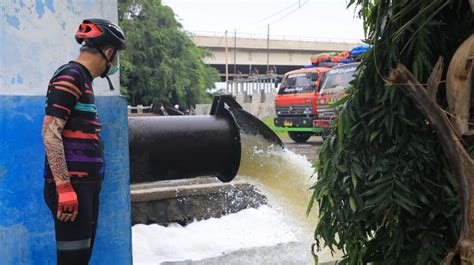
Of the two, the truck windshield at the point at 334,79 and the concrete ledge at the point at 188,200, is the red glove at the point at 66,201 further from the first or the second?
the truck windshield at the point at 334,79

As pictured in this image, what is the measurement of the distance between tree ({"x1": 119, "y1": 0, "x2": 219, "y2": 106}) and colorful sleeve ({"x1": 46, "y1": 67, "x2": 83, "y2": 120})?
2389 cm

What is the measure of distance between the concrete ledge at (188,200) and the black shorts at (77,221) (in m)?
2.44

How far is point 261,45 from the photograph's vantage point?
4462 cm

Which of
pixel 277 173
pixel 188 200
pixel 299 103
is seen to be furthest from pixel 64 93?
pixel 299 103

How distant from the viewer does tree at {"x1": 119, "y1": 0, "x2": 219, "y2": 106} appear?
27.0 metres

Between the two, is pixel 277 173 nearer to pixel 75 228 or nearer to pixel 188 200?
pixel 188 200

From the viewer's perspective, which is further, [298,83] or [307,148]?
[298,83]

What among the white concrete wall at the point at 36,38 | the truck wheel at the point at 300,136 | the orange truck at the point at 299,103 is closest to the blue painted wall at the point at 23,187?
the white concrete wall at the point at 36,38

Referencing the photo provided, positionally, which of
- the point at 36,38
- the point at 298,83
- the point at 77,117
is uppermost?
the point at 36,38

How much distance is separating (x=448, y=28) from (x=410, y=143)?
0.48 m

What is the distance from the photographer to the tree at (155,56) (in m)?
27.0

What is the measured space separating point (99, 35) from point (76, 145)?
0.52 metres

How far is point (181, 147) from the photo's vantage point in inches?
123

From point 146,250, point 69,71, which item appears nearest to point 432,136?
point 69,71
